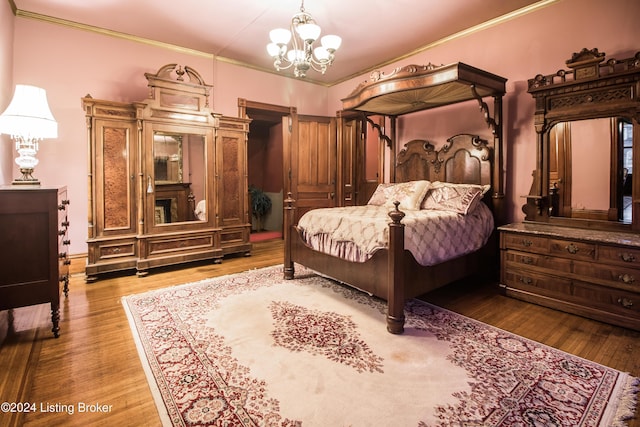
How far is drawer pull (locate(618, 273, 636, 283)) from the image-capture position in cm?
233

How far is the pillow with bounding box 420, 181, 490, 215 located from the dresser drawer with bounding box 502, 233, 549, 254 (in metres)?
0.42

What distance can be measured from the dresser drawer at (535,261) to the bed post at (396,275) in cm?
138

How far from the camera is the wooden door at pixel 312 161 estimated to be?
211 inches

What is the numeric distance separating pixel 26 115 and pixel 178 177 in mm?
1717

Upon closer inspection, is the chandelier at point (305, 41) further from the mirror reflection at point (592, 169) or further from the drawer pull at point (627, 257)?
the drawer pull at point (627, 257)

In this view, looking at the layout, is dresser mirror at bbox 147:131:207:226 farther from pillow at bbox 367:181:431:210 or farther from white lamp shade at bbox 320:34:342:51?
pillow at bbox 367:181:431:210

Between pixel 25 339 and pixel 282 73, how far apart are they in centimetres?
485

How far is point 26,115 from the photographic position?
240 cm

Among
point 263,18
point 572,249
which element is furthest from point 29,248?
point 572,249

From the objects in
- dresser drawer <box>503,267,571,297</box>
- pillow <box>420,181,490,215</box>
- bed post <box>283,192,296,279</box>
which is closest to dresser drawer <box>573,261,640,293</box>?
dresser drawer <box>503,267,571,297</box>

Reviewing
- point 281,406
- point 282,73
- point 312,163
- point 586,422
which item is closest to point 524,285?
Result: point 586,422

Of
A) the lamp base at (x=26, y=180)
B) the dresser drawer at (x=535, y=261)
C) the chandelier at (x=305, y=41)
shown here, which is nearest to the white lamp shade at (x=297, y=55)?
the chandelier at (x=305, y=41)

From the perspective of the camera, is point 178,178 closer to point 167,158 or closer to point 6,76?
point 167,158

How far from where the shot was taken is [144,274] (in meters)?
3.79
